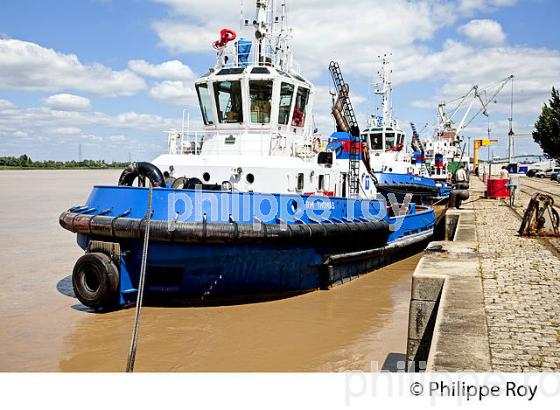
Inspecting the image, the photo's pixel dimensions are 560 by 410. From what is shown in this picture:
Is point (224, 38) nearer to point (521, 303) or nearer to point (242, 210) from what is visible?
point (242, 210)

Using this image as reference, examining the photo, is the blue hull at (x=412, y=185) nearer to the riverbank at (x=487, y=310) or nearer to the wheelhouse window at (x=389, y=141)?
the wheelhouse window at (x=389, y=141)

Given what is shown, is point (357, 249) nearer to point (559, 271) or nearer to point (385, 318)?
point (385, 318)

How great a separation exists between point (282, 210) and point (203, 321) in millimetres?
1938

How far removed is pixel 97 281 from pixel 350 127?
8606 millimetres

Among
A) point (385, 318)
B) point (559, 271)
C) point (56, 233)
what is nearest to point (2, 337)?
point (385, 318)

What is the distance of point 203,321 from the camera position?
6.88 metres

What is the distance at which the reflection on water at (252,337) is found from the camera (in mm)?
5664

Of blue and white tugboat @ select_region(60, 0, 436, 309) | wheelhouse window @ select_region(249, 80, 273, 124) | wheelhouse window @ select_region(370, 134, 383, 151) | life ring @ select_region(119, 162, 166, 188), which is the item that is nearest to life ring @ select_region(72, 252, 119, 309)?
blue and white tugboat @ select_region(60, 0, 436, 309)

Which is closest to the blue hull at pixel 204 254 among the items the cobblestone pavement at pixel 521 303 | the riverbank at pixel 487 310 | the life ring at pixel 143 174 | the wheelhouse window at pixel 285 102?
the life ring at pixel 143 174

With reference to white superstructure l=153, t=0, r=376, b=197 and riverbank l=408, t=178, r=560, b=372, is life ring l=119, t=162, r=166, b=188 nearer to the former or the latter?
white superstructure l=153, t=0, r=376, b=197

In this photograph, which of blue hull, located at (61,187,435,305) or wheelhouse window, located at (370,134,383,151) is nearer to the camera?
blue hull, located at (61,187,435,305)

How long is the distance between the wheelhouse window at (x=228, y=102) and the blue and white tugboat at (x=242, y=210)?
19 mm

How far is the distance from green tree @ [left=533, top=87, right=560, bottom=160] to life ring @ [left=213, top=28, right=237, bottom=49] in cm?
2963

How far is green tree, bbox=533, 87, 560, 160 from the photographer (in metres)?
33.3
